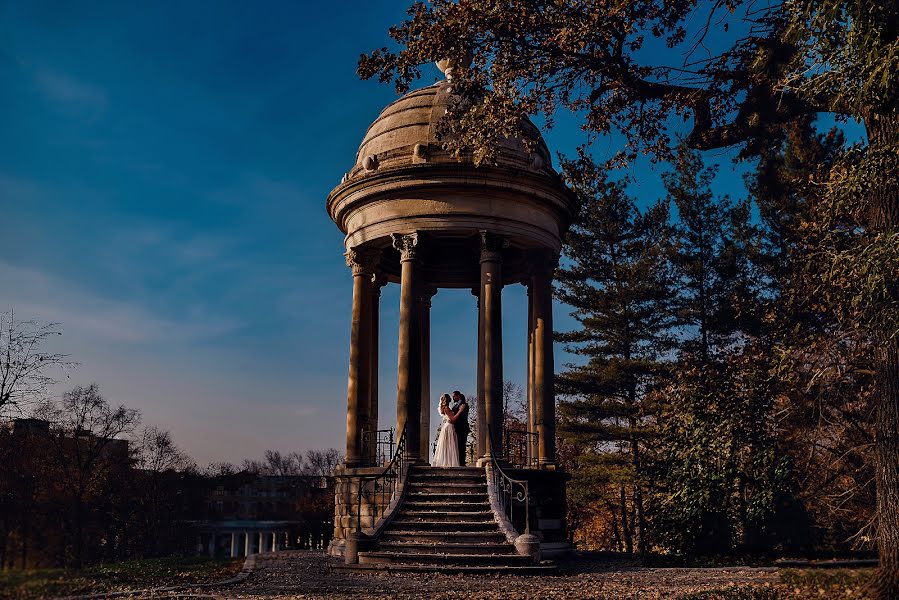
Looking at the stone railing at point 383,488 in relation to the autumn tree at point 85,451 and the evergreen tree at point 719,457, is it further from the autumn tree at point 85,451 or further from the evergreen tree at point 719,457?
the autumn tree at point 85,451

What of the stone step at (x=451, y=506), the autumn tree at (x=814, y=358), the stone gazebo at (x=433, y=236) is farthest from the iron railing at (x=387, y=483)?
→ the autumn tree at (x=814, y=358)

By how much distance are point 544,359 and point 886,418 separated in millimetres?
12527

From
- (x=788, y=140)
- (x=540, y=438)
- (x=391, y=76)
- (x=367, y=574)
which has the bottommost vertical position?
(x=367, y=574)

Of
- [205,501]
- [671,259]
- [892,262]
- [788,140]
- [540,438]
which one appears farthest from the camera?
[205,501]

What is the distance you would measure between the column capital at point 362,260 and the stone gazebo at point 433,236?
0.10ft

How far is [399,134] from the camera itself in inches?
941

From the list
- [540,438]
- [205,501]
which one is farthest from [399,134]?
[205,501]

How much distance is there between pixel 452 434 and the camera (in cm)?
2320

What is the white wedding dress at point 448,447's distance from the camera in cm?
2316

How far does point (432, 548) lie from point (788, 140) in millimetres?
25855

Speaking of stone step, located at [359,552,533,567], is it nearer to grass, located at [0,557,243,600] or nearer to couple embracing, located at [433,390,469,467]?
grass, located at [0,557,243,600]

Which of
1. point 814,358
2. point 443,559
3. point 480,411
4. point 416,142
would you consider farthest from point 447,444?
point 814,358

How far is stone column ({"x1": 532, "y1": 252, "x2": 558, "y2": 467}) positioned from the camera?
76.5 feet

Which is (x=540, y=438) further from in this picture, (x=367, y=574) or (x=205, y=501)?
(x=205, y=501)
